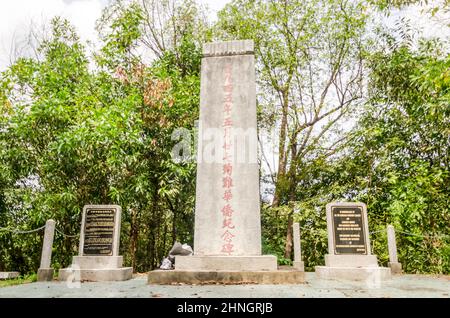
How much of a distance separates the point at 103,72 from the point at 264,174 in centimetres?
863

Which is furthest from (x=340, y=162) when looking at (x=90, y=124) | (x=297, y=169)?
(x=90, y=124)

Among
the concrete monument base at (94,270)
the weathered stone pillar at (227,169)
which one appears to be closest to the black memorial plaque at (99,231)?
the concrete monument base at (94,270)

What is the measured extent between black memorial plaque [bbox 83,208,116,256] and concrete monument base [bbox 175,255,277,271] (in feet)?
6.62

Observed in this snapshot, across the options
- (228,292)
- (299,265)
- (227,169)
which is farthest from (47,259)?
(299,265)

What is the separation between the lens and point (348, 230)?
7.61 m

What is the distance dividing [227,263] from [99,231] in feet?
10.1

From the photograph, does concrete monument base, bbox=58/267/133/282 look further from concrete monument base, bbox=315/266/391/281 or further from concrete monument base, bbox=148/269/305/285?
concrete monument base, bbox=315/266/391/281

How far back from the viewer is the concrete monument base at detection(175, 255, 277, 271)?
605cm

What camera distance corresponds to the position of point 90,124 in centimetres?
890

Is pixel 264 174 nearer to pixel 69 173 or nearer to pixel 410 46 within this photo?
pixel 410 46

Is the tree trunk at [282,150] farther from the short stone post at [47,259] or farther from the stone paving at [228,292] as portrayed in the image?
the short stone post at [47,259]

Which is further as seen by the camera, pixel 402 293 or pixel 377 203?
pixel 377 203

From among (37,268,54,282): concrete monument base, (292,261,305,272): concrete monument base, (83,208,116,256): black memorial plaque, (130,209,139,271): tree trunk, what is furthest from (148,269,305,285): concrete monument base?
(130,209,139,271): tree trunk

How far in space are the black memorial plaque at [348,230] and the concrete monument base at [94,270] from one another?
15.6ft
